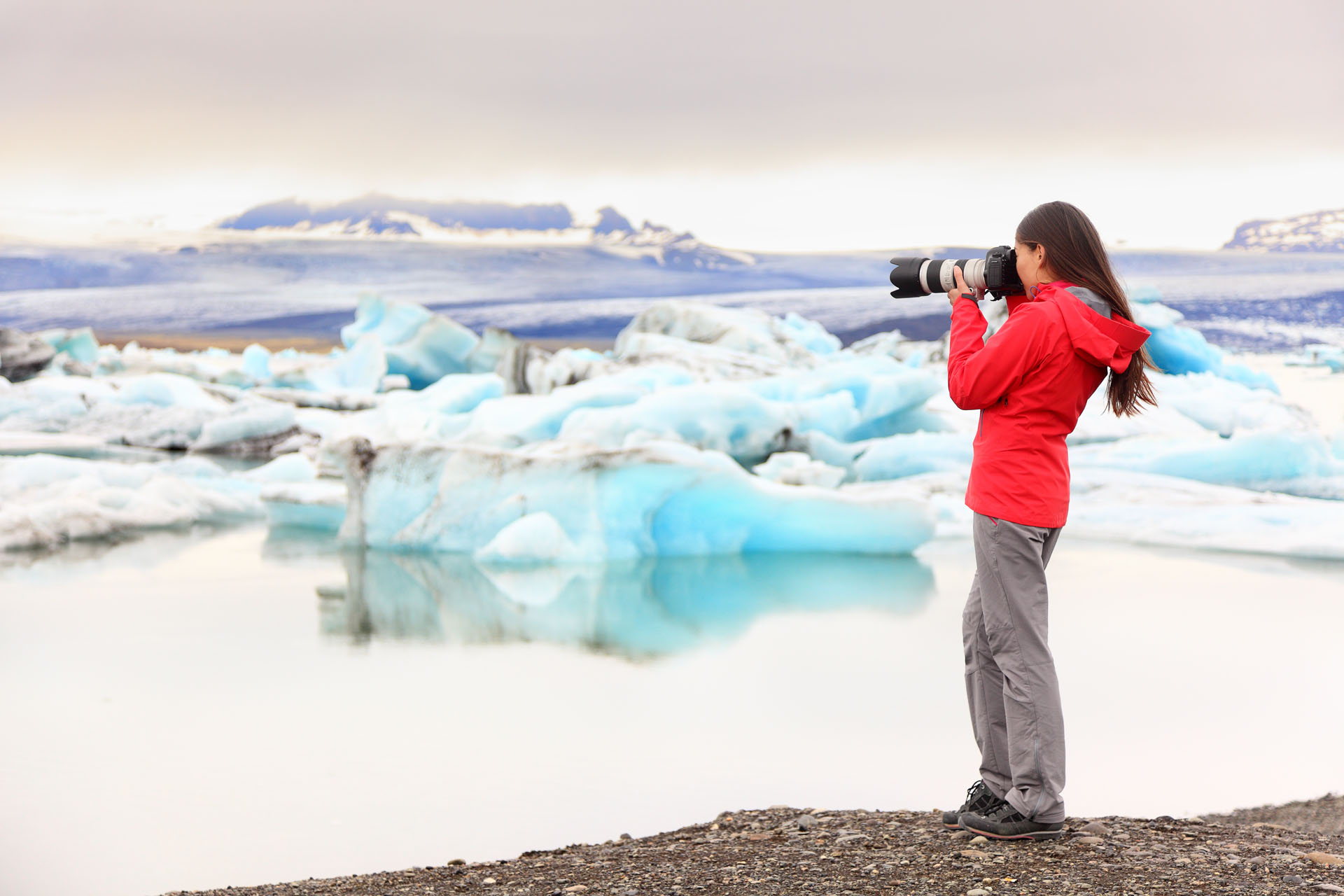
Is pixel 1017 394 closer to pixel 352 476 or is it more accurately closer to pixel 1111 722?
pixel 1111 722

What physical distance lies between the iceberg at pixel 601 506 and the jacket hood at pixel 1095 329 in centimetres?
418

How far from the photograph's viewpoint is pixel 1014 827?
1779mm

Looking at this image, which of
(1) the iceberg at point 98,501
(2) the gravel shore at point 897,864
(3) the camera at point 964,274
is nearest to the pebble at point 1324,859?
(2) the gravel shore at point 897,864

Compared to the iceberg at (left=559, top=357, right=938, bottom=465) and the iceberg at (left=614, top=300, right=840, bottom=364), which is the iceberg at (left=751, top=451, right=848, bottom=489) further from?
the iceberg at (left=614, top=300, right=840, bottom=364)

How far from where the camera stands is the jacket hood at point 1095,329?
1.72 meters

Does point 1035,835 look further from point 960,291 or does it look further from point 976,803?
point 960,291

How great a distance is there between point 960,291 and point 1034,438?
0.28 m

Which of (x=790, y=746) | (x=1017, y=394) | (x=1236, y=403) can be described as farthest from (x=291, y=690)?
(x=1236, y=403)

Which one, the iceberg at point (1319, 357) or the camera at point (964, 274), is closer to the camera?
the camera at point (964, 274)

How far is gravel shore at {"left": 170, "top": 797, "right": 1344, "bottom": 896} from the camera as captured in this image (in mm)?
1585

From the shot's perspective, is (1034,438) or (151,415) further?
(151,415)

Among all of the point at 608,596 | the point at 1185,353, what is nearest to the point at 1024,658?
the point at 608,596

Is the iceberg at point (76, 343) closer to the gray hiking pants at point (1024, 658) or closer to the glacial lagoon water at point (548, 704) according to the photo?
the glacial lagoon water at point (548, 704)

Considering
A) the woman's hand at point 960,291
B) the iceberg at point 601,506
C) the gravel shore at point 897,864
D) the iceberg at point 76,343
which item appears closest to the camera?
the gravel shore at point 897,864
